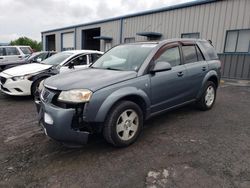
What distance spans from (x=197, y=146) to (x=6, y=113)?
434 cm

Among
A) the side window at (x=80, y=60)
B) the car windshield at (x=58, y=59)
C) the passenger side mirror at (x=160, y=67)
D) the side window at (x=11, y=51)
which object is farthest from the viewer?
the side window at (x=11, y=51)

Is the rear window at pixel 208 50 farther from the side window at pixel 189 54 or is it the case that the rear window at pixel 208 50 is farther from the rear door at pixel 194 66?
the side window at pixel 189 54

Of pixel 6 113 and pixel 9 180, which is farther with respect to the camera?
pixel 6 113

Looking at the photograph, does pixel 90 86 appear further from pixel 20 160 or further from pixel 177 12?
pixel 177 12

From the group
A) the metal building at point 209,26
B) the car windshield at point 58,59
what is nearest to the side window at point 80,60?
the car windshield at point 58,59

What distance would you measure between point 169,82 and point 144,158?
4.92 feet

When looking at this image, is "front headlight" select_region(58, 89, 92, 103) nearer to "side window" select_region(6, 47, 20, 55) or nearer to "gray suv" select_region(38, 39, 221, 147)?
"gray suv" select_region(38, 39, 221, 147)

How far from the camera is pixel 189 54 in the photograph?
4531mm

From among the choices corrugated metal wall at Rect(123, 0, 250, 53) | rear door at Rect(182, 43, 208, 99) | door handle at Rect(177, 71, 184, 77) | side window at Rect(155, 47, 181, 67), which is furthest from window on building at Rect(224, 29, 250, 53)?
door handle at Rect(177, 71, 184, 77)

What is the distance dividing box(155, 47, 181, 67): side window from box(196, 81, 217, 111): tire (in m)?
1.17

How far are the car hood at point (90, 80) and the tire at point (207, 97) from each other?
2305 mm

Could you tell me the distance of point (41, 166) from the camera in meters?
2.84

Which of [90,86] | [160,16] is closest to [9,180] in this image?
[90,86]

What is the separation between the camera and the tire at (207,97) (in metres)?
4.94
